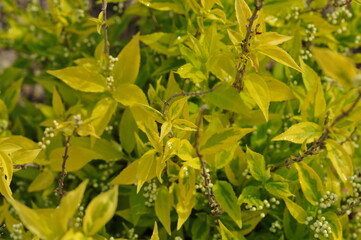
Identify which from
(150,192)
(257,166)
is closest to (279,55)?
(257,166)

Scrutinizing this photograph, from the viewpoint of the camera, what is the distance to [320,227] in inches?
48.5

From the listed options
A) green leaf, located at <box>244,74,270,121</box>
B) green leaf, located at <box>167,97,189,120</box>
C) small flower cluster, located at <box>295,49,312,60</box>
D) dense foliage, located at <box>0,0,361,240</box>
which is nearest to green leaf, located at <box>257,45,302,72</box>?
dense foliage, located at <box>0,0,361,240</box>

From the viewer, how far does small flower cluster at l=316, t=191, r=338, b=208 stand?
121 centimetres

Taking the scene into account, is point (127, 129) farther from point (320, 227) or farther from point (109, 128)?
point (320, 227)

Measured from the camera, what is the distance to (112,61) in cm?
130

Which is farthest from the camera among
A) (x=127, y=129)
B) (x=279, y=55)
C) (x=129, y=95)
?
(x=127, y=129)

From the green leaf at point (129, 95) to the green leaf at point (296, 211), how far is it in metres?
0.46

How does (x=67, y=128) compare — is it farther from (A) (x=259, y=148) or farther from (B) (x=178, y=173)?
(A) (x=259, y=148)

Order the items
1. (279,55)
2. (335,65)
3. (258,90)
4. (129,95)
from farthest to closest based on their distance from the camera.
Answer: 1. (129,95)
2. (258,90)
3. (279,55)
4. (335,65)

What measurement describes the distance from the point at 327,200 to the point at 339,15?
0.65m

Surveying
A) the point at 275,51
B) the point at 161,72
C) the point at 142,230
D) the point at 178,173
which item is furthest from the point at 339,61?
the point at 142,230

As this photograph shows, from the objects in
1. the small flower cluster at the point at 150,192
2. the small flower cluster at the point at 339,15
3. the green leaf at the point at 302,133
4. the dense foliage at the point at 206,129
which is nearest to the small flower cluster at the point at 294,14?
the dense foliage at the point at 206,129

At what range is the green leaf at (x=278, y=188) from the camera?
3.93 feet

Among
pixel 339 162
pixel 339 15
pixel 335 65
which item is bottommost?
pixel 339 162
